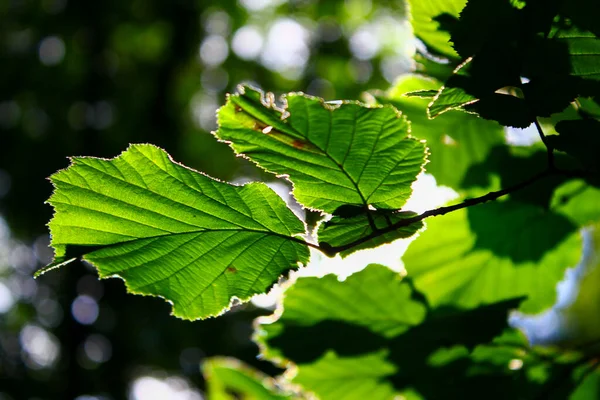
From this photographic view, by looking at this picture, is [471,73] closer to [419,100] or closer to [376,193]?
[376,193]

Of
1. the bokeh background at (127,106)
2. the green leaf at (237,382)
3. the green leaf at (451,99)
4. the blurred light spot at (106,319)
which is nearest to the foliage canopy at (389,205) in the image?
the green leaf at (451,99)

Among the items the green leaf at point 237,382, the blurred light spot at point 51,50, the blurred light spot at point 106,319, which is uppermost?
the blurred light spot at point 51,50

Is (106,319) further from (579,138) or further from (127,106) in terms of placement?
(579,138)

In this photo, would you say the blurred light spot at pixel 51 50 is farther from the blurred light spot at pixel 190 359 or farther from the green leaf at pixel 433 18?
the green leaf at pixel 433 18

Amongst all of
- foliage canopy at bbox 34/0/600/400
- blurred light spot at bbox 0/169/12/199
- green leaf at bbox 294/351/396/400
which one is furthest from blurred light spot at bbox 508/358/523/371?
blurred light spot at bbox 0/169/12/199

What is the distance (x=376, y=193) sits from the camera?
1.77 ft

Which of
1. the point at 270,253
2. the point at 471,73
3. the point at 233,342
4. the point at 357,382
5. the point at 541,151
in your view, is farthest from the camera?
the point at 233,342

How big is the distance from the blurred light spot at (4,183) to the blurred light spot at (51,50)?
150 cm

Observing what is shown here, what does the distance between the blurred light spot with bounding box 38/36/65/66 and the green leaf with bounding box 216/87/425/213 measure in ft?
22.6

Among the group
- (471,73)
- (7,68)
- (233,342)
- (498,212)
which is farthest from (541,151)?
(7,68)

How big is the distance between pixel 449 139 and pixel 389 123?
0.43m

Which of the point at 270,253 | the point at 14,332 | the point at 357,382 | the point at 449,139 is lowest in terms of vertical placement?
the point at 14,332

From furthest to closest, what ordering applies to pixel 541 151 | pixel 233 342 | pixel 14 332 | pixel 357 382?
pixel 14 332
pixel 233 342
pixel 357 382
pixel 541 151

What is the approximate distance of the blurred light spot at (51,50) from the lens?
21.5 ft
